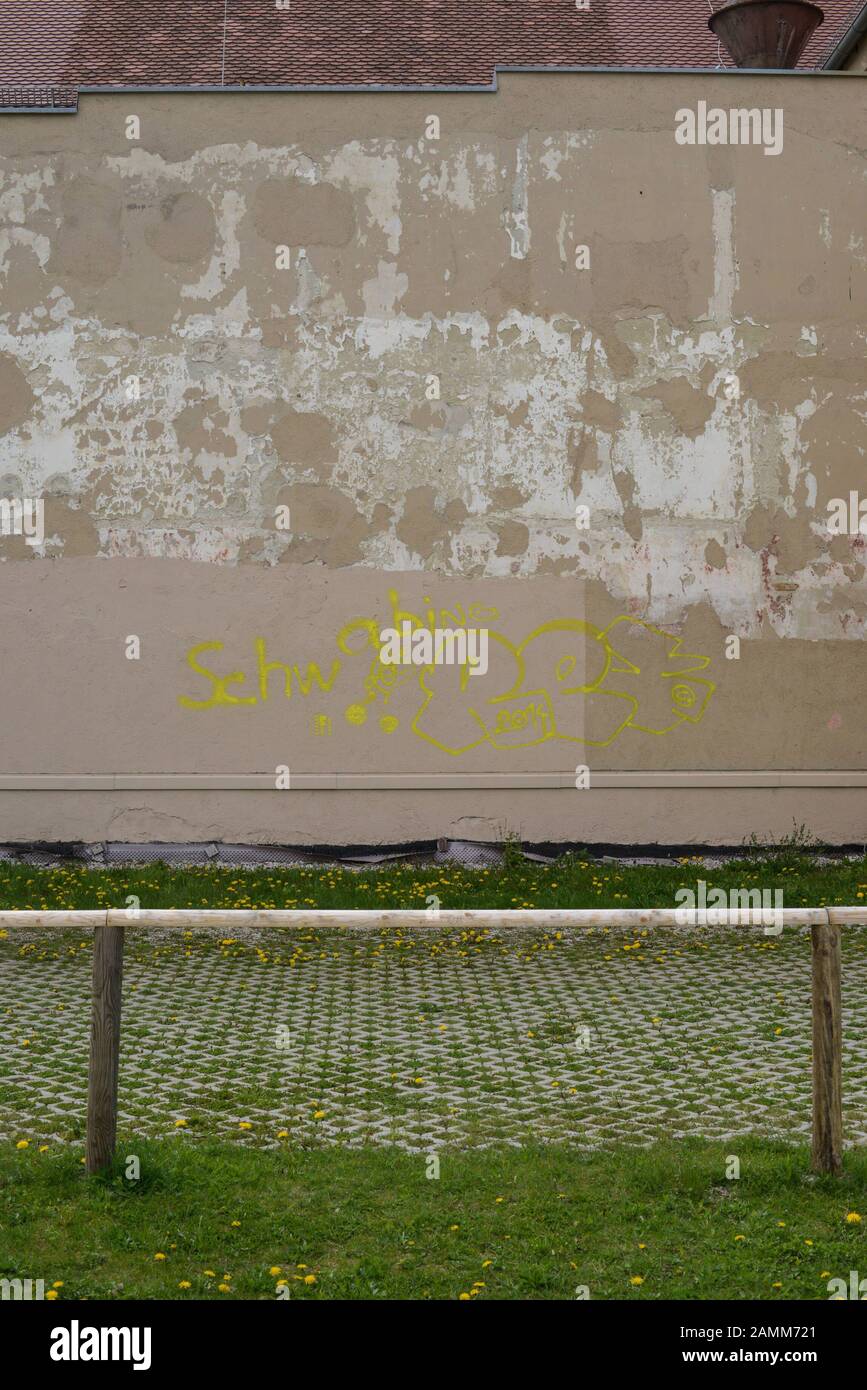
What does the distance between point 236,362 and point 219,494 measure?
1372 millimetres

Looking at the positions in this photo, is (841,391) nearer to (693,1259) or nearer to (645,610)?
(645,610)

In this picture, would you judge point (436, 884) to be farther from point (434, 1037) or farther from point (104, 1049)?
point (104, 1049)

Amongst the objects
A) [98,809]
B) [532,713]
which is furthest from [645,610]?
[98,809]

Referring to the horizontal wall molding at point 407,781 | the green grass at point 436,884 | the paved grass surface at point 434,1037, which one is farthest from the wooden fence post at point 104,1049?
the horizontal wall molding at point 407,781

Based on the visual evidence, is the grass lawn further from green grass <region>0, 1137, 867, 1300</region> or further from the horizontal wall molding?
the horizontal wall molding

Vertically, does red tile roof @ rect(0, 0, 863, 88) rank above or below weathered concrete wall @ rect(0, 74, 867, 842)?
above

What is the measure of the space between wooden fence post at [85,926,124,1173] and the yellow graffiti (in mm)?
Answer: 9116

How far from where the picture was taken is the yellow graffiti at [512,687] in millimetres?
14914

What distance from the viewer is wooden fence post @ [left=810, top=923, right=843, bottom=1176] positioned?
5727 millimetres

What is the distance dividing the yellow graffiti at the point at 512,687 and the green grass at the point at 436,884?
4.51 ft

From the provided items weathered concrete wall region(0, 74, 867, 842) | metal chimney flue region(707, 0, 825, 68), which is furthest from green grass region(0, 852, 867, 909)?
metal chimney flue region(707, 0, 825, 68)

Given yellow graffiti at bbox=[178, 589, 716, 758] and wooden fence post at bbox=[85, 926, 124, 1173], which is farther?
yellow graffiti at bbox=[178, 589, 716, 758]

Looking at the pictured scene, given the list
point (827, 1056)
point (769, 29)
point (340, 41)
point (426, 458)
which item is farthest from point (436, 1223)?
point (340, 41)
